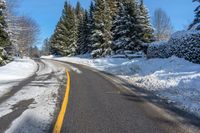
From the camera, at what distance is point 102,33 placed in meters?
43.8

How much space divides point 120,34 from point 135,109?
31440 millimetres

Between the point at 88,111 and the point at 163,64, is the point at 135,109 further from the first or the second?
the point at 163,64

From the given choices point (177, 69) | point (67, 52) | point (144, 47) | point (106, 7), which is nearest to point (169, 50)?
point (177, 69)

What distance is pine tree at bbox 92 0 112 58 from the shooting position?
43844 mm

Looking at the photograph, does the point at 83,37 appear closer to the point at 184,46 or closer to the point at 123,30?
the point at 123,30

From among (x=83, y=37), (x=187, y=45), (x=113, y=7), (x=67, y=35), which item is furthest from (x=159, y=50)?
(x=67, y=35)

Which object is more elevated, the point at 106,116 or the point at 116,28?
the point at 116,28

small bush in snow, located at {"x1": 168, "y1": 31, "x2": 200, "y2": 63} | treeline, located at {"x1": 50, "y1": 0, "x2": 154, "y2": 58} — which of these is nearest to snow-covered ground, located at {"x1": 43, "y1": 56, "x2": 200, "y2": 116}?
small bush in snow, located at {"x1": 168, "y1": 31, "x2": 200, "y2": 63}

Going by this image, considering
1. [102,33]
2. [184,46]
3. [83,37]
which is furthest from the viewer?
[83,37]

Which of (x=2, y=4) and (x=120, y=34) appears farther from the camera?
(x=120, y=34)

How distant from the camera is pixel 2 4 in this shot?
26344 mm

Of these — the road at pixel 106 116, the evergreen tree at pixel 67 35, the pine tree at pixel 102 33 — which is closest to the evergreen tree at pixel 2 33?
the road at pixel 106 116

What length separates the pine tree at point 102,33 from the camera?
43.8 metres

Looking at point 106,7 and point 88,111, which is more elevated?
point 106,7
